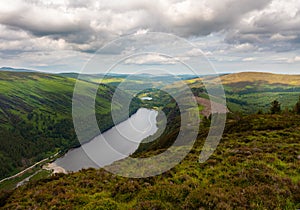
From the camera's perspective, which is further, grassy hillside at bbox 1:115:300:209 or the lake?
the lake

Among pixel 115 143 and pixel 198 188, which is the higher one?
pixel 198 188

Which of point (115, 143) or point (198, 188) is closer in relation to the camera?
point (198, 188)

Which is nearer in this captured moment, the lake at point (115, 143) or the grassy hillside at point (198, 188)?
the grassy hillside at point (198, 188)

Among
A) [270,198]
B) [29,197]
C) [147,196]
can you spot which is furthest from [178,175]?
[29,197]

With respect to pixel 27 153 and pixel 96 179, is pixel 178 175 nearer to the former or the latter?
pixel 96 179
